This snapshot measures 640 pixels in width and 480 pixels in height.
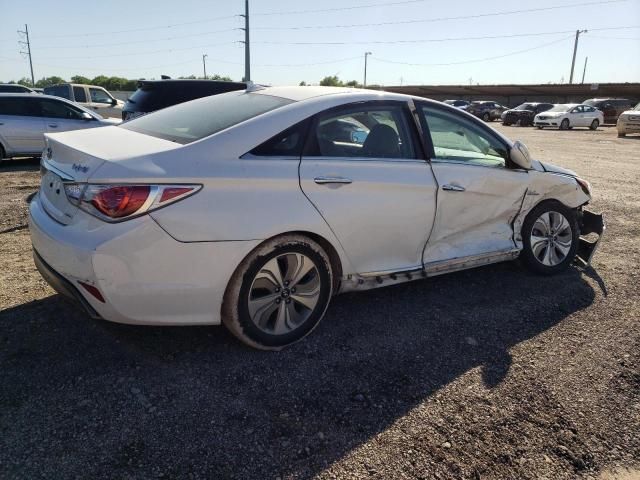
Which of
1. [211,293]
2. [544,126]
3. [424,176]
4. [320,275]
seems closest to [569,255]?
[424,176]

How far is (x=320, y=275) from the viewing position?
10.7ft

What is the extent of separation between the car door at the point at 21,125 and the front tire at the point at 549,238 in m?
9.47

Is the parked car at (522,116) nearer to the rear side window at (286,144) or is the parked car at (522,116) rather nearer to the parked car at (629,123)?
the parked car at (629,123)

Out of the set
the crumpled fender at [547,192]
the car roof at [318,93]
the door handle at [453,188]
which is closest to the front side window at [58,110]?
the car roof at [318,93]

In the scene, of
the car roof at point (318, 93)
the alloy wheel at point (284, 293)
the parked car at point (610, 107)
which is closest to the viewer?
the alloy wheel at point (284, 293)

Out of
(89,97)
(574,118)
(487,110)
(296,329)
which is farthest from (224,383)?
(487,110)

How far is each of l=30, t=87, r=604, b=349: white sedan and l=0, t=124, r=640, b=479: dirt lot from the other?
0.35 m

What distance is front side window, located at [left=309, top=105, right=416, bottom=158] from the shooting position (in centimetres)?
328

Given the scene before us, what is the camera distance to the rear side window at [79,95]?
18.0 meters

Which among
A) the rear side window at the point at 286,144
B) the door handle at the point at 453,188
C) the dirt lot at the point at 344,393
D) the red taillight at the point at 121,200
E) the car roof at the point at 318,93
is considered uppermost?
the car roof at the point at 318,93

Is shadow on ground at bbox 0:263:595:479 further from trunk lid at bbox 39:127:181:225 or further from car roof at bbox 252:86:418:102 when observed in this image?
car roof at bbox 252:86:418:102

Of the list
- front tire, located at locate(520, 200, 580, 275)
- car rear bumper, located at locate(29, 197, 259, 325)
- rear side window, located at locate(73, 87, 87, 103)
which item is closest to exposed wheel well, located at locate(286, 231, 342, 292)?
car rear bumper, located at locate(29, 197, 259, 325)

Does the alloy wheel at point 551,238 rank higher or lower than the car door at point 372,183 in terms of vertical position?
lower

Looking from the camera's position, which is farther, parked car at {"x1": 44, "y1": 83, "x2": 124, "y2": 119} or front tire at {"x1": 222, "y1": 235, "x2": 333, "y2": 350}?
parked car at {"x1": 44, "y1": 83, "x2": 124, "y2": 119}
